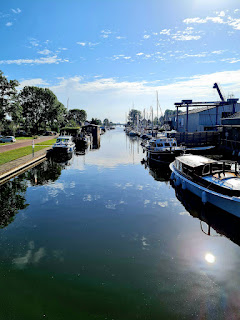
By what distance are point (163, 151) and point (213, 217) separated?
21.0 metres

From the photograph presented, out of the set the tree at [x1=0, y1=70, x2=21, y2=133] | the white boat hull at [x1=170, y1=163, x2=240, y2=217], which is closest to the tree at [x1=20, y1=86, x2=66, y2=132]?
the tree at [x1=0, y1=70, x2=21, y2=133]

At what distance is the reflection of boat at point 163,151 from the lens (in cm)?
3584

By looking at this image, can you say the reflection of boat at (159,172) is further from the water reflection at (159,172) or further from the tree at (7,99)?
the tree at (7,99)

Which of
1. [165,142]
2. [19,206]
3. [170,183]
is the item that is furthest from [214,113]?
[19,206]

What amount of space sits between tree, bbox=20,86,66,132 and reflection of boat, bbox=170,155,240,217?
271 ft

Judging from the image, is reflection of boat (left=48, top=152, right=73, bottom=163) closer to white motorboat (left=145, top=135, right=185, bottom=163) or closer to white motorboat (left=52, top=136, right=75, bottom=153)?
white motorboat (left=52, top=136, right=75, bottom=153)

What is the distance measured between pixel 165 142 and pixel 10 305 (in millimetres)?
32983

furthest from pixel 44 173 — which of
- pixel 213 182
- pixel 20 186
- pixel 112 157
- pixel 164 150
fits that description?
pixel 213 182

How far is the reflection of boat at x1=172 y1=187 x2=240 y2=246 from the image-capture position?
46.5 ft

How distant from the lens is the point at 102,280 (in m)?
9.52

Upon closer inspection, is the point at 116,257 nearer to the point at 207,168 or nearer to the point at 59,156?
the point at 207,168

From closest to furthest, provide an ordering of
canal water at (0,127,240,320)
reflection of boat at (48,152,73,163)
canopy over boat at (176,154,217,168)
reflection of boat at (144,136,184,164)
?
1. canal water at (0,127,240,320)
2. canopy over boat at (176,154,217,168)
3. reflection of boat at (144,136,184,164)
4. reflection of boat at (48,152,73,163)

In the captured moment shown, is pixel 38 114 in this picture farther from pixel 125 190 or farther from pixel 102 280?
pixel 102 280

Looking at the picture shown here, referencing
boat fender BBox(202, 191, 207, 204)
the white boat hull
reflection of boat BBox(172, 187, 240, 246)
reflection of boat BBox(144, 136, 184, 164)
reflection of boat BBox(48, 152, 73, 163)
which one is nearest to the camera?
reflection of boat BBox(172, 187, 240, 246)
